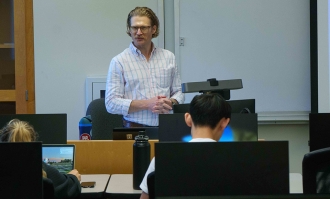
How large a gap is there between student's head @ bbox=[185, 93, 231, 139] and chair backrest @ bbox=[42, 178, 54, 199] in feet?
1.88

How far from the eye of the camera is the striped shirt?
3.06m

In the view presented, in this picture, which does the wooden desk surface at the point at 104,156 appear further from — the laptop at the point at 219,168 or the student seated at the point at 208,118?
the laptop at the point at 219,168

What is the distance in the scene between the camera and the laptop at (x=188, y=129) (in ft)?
7.61

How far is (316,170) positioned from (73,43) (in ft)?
9.97

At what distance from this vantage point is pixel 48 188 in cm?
168

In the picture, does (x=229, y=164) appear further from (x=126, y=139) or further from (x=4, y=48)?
(x=4, y=48)

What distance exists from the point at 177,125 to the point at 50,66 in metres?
2.40

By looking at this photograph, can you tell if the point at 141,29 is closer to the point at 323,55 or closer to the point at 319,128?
the point at 319,128

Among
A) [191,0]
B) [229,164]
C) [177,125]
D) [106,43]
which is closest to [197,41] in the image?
[191,0]

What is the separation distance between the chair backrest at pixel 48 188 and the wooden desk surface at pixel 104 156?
946 millimetres

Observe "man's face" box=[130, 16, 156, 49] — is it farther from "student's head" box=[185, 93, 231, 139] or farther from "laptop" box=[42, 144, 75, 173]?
"student's head" box=[185, 93, 231, 139]

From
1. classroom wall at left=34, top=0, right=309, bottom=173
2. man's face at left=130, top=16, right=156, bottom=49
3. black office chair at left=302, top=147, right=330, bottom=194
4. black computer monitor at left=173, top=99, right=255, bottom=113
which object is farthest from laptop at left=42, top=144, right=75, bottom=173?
classroom wall at left=34, top=0, right=309, bottom=173

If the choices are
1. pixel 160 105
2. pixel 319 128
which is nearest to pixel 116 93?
pixel 160 105

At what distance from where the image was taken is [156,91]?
3135 millimetres
